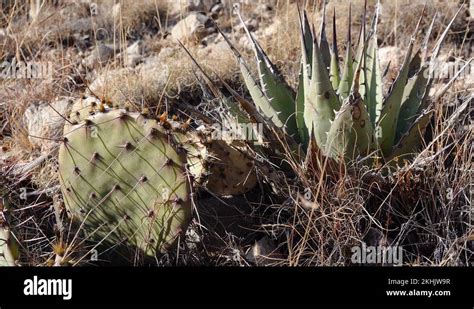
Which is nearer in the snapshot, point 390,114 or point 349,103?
point 349,103

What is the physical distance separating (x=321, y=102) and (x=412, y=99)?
0.59m

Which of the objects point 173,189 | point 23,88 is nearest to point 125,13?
point 23,88

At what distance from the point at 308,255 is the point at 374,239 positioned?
11.6 inches

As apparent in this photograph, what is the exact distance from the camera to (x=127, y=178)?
8.68ft

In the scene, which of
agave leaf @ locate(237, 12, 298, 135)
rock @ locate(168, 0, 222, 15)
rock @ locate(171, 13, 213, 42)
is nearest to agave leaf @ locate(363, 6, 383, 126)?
agave leaf @ locate(237, 12, 298, 135)

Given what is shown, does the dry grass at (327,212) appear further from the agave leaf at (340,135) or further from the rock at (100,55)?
the rock at (100,55)

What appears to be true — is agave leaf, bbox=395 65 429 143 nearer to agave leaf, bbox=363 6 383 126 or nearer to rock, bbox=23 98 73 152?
agave leaf, bbox=363 6 383 126

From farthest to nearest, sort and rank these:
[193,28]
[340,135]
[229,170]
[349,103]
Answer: [193,28] < [229,170] < [340,135] < [349,103]

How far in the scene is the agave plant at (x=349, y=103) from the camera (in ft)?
9.41

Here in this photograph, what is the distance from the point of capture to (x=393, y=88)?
10.0 feet

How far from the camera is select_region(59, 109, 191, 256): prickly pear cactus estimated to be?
8.52 ft

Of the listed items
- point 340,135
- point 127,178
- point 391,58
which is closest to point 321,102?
point 340,135

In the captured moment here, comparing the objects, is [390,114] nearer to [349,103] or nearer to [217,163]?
[349,103]

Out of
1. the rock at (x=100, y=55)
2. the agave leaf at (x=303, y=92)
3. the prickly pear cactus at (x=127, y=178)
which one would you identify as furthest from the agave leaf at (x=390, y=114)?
the rock at (x=100, y=55)
